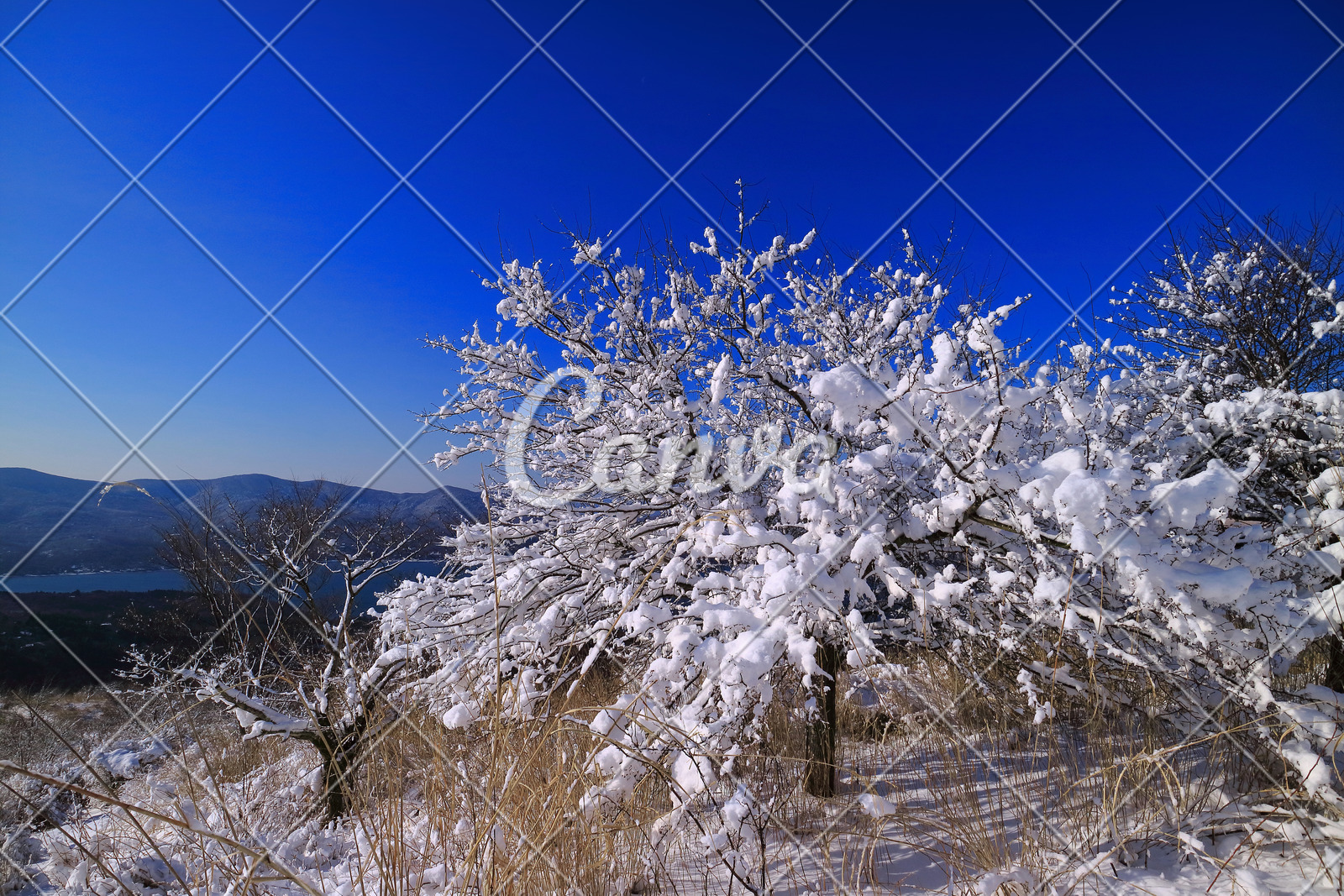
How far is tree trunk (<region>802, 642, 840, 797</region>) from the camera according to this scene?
10.4ft

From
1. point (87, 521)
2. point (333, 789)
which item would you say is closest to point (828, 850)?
point (333, 789)

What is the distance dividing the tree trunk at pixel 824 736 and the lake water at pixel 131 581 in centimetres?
393

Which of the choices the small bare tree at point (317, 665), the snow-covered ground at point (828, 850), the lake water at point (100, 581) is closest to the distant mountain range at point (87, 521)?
the lake water at point (100, 581)

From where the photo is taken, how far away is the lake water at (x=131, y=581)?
22.7ft

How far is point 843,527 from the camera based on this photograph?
262 centimetres

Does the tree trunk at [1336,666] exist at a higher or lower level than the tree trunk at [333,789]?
higher

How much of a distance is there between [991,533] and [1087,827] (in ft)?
3.78

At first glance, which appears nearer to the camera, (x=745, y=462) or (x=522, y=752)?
(x=522, y=752)

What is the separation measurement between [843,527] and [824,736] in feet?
4.58

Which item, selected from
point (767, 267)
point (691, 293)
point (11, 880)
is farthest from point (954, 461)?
point (11, 880)

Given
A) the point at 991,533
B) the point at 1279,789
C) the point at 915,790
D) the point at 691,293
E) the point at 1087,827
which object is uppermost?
the point at 691,293

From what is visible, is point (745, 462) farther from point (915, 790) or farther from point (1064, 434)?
point (915, 790)

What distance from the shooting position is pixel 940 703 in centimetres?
369

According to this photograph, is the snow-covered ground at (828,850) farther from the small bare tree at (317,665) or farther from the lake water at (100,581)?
the lake water at (100,581)
